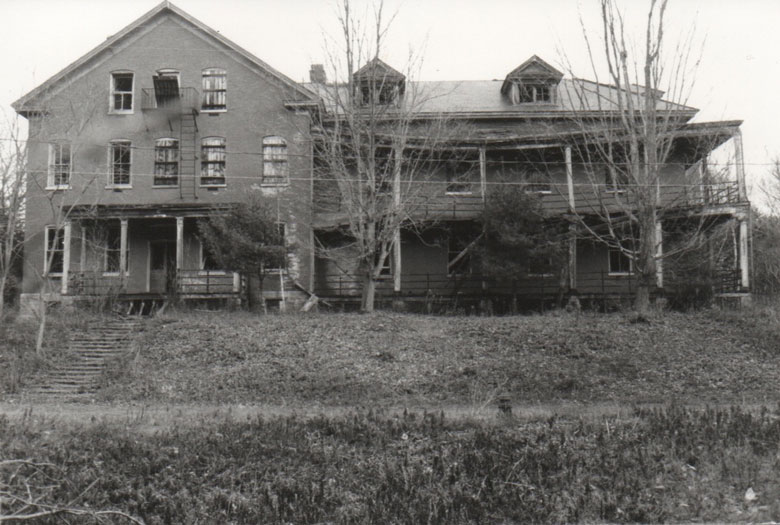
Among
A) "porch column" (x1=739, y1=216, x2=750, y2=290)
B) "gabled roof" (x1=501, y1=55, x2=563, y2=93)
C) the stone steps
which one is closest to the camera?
the stone steps

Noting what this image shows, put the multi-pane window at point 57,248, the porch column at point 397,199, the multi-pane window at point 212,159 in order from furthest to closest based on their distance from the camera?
the multi-pane window at point 212,159, the multi-pane window at point 57,248, the porch column at point 397,199

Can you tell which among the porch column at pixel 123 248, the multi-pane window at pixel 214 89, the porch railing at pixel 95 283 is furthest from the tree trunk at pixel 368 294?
the multi-pane window at pixel 214 89

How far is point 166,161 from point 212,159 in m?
1.79

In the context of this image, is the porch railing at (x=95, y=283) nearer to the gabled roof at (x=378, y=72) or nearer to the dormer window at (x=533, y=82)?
the gabled roof at (x=378, y=72)

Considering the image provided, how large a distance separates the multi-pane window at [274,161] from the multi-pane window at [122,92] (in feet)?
18.7

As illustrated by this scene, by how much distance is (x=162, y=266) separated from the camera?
29266mm

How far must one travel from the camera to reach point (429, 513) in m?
8.25

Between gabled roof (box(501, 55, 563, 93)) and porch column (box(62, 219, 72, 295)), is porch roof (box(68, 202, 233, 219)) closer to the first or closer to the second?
porch column (box(62, 219, 72, 295))

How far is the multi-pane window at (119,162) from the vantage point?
28736 mm

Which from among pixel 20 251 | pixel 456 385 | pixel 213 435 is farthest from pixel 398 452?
pixel 20 251

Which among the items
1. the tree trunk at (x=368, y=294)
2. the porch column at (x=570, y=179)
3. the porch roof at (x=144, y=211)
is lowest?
the tree trunk at (x=368, y=294)

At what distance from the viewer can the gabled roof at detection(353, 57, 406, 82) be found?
933 inches

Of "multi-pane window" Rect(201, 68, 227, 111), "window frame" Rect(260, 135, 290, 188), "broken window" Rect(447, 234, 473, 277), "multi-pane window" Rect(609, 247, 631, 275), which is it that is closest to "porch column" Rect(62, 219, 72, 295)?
"multi-pane window" Rect(201, 68, 227, 111)

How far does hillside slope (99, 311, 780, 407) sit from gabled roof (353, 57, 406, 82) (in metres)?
7.99
